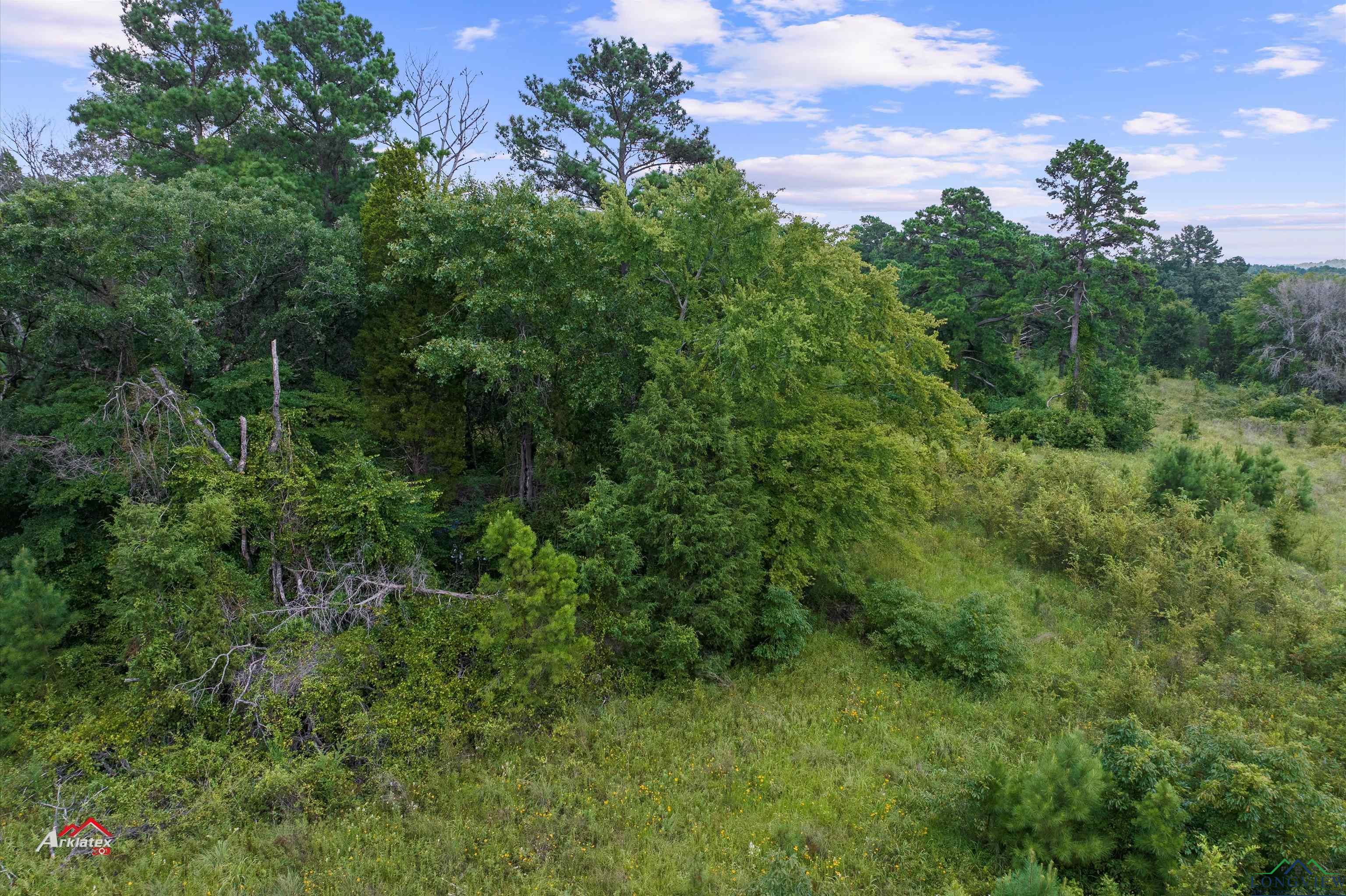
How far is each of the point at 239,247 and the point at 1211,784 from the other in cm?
1992

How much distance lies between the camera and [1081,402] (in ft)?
92.6

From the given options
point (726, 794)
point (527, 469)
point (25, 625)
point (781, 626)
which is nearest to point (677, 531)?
point (781, 626)

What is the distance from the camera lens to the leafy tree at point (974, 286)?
31.2 meters

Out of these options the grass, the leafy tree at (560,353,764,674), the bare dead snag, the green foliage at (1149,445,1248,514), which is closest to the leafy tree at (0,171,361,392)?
the bare dead snag

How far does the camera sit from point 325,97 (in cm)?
2328

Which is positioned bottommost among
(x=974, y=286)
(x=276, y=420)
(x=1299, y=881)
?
(x=1299, y=881)

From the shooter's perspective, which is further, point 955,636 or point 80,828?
point 955,636

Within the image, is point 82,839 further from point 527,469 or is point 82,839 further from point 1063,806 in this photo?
point 1063,806

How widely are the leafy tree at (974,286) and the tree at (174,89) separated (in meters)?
30.2

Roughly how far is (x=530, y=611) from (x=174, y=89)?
2520cm

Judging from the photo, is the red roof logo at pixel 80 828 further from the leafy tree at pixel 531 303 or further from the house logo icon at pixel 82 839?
the leafy tree at pixel 531 303

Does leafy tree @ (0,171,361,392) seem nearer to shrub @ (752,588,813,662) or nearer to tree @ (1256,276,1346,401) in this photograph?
shrub @ (752,588,813,662)

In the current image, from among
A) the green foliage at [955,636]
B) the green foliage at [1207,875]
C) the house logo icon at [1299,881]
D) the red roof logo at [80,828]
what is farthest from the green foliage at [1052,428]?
the red roof logo at [80,828]

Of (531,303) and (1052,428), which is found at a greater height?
(531,303)
